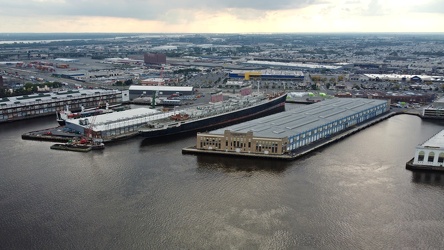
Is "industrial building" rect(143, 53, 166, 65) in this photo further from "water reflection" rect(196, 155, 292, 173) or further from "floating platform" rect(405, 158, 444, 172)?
"floating platform" rect(405, 158, 444, 172)

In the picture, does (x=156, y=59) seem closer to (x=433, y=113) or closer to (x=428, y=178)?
(x=433, y=113)

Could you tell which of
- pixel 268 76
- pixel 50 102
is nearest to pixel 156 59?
pixel 268 76

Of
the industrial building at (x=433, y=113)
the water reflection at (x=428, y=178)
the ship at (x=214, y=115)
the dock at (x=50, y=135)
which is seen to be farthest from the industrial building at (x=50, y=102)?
the industrial building at (x=433, y=113)

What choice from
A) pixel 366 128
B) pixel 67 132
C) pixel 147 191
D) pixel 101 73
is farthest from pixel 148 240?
pixel 101 73

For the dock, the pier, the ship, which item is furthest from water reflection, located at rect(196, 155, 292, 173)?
the dock

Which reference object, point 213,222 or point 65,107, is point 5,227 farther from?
point 65,107

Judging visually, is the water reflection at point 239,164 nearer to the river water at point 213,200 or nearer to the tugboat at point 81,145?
the river water at point 213,200
